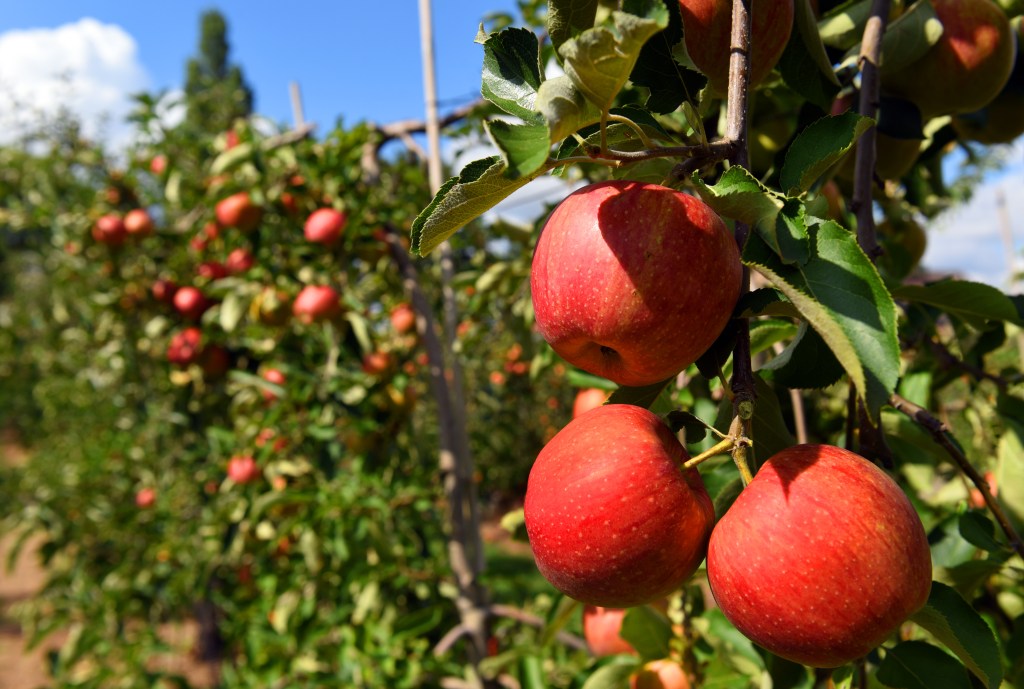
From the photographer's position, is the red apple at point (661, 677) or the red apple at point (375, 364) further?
the red apple at point (375, 364)

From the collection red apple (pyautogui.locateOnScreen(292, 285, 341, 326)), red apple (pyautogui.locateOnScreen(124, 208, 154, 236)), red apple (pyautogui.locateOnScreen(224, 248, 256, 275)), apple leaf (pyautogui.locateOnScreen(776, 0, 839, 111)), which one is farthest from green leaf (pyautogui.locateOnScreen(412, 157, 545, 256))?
red apple (pyautogui.locateOnScreen(124, 208, 154, 236))

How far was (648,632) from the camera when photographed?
945 millimetres

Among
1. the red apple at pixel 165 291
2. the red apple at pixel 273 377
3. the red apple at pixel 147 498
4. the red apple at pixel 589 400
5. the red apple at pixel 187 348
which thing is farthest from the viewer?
the red apple at pixel 147 498

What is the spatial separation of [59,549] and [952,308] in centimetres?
409

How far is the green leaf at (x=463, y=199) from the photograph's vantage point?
438 millimetres

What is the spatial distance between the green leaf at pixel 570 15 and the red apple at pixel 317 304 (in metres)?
1.39

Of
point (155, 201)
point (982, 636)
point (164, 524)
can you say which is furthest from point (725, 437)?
point (164, 524)

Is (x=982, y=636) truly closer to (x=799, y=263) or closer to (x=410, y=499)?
(x=799, y=263)

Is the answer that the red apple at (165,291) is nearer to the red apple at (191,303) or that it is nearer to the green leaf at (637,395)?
the red apple at (191,303)

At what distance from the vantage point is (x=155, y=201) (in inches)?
101

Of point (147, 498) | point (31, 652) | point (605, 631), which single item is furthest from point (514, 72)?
point (31, 652)

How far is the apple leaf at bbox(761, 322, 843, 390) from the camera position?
0.56m

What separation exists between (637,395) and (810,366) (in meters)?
0.14

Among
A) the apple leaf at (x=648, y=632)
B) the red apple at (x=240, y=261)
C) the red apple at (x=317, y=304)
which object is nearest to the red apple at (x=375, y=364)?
the red apple at (x=317, y=304)
